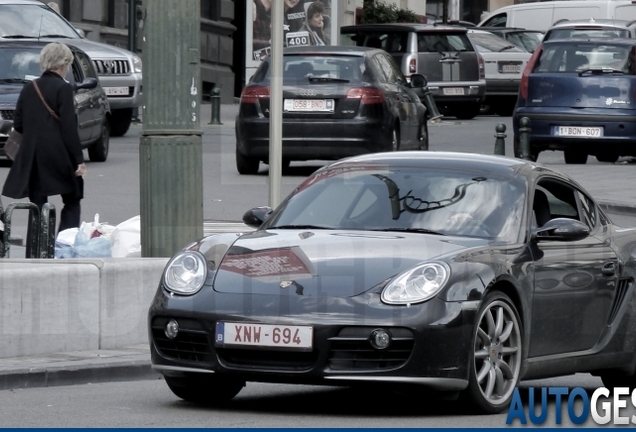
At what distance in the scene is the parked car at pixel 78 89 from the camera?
2133 cm

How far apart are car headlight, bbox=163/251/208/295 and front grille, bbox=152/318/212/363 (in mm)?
167

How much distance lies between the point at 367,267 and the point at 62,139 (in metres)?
5.53

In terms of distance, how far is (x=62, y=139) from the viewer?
1296 centimetres

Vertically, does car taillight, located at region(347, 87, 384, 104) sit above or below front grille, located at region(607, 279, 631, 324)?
above

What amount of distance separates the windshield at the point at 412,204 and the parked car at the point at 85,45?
16.3m

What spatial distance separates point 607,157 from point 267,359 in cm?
1744

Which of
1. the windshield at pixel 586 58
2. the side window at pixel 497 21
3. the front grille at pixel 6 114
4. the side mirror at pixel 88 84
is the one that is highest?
the side window at pixel 497 21

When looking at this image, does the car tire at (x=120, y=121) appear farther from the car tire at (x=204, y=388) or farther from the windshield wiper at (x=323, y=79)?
the car tire at (x=204, y=388)

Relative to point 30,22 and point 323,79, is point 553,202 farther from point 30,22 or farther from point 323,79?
point 30,22

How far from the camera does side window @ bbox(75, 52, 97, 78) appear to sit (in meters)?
23.0

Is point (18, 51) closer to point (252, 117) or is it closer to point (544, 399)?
point (252, 117)

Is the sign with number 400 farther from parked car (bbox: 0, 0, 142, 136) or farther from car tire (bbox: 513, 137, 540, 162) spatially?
car tire (bbox: 513, 137, 540, 162)

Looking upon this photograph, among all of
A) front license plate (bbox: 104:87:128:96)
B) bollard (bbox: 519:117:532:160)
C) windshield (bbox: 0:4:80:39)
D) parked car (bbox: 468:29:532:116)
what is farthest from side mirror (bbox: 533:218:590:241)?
parked car (bbox: 468:29:532:116)

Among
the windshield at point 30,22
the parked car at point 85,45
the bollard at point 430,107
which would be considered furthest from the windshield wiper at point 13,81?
the bollard at point 430,107
